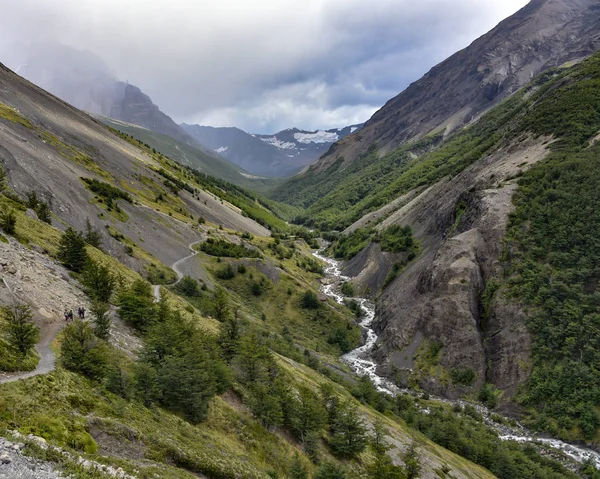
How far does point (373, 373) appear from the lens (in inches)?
2008

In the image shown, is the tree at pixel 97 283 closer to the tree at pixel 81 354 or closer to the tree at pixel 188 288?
the tree at pixel 81 354

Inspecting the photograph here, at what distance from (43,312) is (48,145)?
68.5m

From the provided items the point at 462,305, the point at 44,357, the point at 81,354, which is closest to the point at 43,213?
the point at 44,357

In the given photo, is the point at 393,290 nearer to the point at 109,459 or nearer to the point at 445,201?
the point at 445,201

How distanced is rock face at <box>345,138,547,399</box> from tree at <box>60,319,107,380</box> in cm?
4180

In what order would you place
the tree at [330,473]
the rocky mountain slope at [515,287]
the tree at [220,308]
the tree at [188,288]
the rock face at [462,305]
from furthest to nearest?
the tree at [188,288]
the rock face at [462,305]
the rocky mountain slope at [515,287]
the tree at [220,308]
the tree at [330,473]

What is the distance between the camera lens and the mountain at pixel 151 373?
12.2 metres

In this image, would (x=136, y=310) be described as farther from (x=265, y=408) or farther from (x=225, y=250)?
(x=225, y=250)

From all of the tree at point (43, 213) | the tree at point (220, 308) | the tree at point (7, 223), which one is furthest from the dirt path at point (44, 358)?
the tree at point (43, 213)

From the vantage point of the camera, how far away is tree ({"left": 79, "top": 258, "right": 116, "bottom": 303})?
82.8ft

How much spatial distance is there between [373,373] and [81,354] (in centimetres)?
4312

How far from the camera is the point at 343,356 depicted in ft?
183

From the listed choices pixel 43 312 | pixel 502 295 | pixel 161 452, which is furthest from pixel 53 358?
pixel 502 295

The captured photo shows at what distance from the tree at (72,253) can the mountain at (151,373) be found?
3.6 inches
